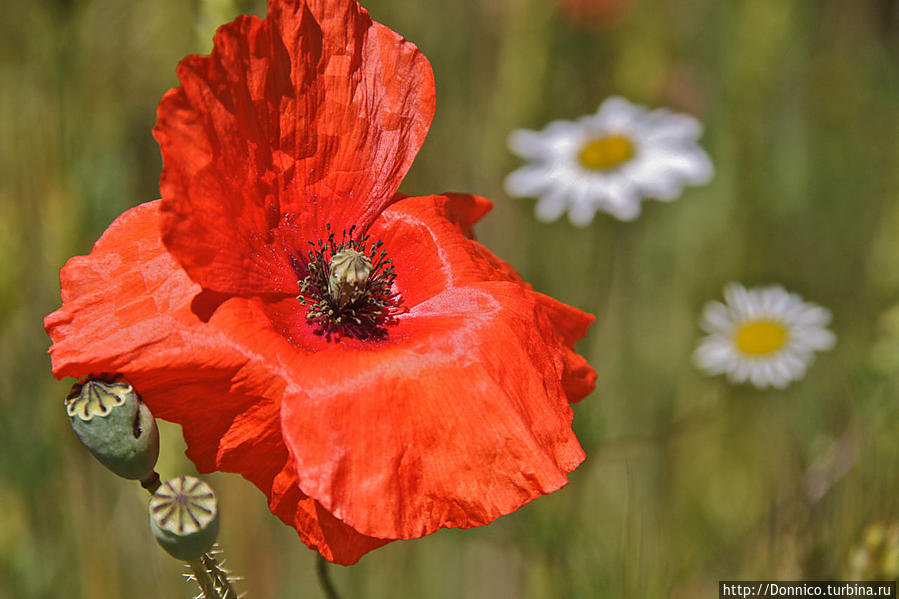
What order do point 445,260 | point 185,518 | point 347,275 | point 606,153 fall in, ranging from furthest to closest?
point 606,153 < point 445,260 < point 347,275 < point 185,518

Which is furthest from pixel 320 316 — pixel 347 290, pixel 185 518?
pixel 185 518

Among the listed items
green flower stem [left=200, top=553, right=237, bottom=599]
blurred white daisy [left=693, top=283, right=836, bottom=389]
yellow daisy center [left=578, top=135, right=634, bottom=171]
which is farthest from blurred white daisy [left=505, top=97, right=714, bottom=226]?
green flower stem [left=200, top=553, right=237, bottom=599]

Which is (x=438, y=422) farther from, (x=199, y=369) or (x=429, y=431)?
(x=199, y=369)

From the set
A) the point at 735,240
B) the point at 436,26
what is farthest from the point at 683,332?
the point at 436,26

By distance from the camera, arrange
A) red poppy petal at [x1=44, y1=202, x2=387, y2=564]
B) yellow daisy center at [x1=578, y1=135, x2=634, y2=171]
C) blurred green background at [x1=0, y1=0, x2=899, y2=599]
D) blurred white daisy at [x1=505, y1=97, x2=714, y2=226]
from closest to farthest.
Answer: red poppy petal at [x1=44, y1=202, x2=387, y2=564] → blurred green background at [x1=0, y1=0, x2=899, y2=599] → blurred white daisy at [x1=505, y1=97, x2=714, y2=226] → yellow daisy center at [x1=578, y1=135, x2=634, y2=171]

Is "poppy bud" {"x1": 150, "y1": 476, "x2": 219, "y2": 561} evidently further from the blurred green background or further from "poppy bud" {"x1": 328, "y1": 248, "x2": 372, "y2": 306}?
the blurred green background

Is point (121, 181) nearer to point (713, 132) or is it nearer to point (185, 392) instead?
point (185, 392)

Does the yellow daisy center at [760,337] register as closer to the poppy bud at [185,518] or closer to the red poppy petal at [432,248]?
the red poppy petal at [432,248]
